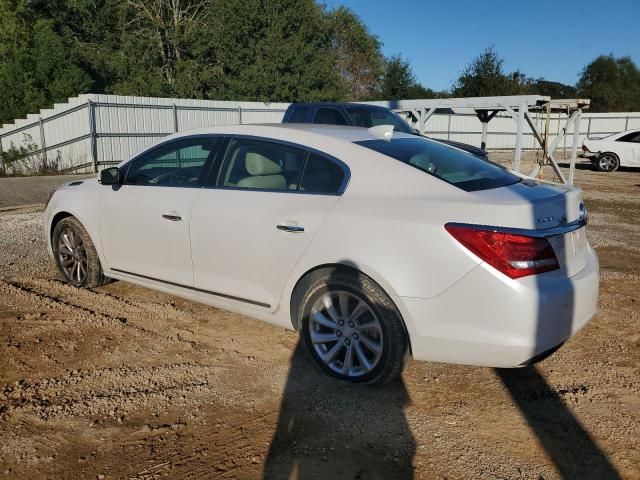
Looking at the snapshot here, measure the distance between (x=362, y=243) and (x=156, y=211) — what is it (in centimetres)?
186

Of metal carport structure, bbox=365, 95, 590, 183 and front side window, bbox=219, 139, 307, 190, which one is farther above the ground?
metal carport structure, bbox=365, 95, 590, 183

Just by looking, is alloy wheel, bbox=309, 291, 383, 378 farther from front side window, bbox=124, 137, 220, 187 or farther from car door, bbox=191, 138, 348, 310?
front side window, bbox=124, 137, 220, 187

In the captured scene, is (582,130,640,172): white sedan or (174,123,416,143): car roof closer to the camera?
(174,123,416,143): car roof

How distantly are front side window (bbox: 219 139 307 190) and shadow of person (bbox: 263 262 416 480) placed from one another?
75 centimetres

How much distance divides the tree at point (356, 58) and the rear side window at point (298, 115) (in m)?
34.9

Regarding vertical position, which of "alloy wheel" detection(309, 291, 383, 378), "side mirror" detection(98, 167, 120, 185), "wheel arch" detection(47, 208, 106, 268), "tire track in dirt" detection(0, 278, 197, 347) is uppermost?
"side mirror" detection(98, 167, 120, 185)

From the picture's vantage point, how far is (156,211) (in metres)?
4.24

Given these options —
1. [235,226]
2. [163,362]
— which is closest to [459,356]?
[235,226]

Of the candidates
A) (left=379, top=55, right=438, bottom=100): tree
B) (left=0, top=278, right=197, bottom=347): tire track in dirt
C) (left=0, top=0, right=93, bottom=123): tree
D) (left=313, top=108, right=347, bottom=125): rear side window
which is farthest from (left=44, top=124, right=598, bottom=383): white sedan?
(left=379, top=55, right=438, bottom=100): tree

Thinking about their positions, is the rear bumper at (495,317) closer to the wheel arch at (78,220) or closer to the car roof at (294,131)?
the car roof at (294,131)

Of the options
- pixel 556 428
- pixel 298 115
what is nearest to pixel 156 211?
pixel 556 428

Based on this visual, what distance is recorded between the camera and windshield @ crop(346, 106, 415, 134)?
9.59 m

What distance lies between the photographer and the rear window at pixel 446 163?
343 centimetres

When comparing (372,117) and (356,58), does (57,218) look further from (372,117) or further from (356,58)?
(356,58)
